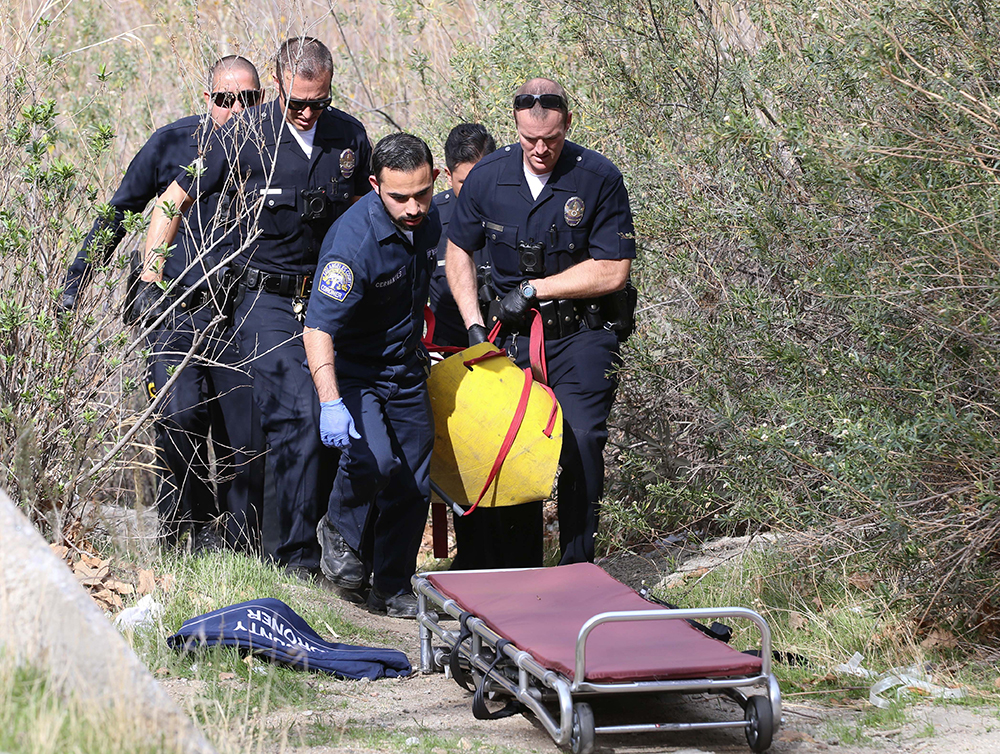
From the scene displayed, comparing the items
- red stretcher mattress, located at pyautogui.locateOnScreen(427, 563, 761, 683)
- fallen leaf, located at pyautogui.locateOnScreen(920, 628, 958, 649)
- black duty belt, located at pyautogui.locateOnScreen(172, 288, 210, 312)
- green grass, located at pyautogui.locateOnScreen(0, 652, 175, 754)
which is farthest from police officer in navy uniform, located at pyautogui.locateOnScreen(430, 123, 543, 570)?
green grass, located at pyautogui.locateOnScreen(0, 652, 175, 754)

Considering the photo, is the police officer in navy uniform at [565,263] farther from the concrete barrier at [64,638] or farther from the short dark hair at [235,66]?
the concrete barrier at [64,638]

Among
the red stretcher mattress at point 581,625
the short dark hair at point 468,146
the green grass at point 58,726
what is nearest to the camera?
the green grass at point 58,726

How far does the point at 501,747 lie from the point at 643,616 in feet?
1.82

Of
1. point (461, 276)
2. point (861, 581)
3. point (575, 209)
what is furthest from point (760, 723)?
point (461, 276)

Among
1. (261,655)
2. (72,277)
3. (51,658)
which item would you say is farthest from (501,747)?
(72,277)

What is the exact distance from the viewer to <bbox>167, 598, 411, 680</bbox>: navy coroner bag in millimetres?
3961

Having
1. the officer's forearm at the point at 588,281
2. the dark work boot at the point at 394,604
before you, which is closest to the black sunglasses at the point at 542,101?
the officer's forearm at the point at 588,281

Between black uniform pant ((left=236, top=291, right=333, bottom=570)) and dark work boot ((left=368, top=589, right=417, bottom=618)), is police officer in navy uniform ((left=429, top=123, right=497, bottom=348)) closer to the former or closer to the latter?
black uniform pant ((left=236, top=291, right=333, bottom=570))

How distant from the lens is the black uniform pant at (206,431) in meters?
5.57

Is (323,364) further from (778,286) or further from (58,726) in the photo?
(58,726)

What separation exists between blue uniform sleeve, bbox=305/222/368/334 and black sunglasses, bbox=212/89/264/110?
1240mm

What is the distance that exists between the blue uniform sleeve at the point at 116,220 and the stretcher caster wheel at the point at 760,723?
9.39 feet

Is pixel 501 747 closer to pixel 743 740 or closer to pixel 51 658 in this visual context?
pixel 743 740

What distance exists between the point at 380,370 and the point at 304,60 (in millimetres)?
1396
